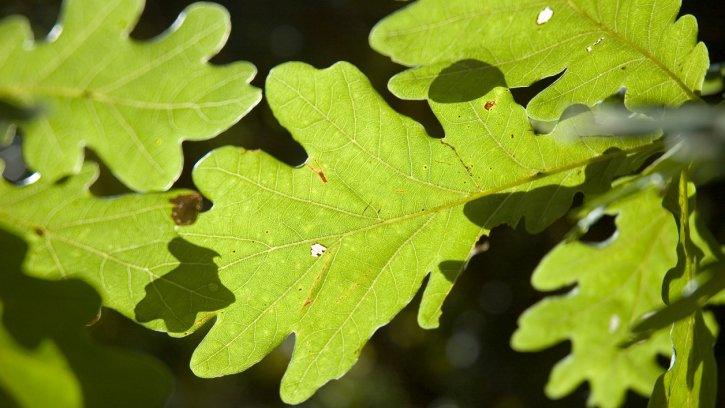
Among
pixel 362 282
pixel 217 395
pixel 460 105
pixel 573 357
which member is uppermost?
pixel 460 105

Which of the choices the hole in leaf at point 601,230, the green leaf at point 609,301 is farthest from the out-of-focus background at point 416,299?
the green leaf at point 609,301

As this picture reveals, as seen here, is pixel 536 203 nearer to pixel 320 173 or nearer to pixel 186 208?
pixel 320 173

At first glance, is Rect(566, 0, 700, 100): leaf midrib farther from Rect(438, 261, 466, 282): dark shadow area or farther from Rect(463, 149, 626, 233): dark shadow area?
Rect(438, 261, 466, 282): dark shadow area

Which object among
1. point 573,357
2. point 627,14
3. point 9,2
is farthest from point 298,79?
point 9,2

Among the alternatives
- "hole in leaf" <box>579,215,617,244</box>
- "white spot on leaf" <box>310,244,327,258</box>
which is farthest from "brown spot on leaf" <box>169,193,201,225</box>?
"hole in leaf" <box>579,215,617,244</box>

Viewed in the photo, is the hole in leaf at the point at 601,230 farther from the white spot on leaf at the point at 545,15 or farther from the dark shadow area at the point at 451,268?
the white spot on leaf at the point at 545,15

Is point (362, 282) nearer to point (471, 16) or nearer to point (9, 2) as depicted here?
point (471, 16)

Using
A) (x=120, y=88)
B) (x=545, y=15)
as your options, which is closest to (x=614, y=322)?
(x=545, y=15)
